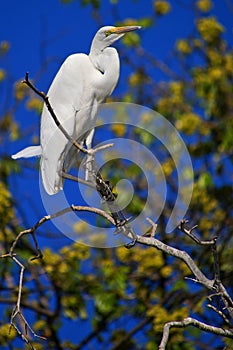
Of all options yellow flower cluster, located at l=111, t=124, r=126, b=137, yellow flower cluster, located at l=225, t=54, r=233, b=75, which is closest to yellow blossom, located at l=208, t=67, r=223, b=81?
yellow flower cluster, located at l=225, t=54, r=233, b=75

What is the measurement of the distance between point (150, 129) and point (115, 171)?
1.65 feet

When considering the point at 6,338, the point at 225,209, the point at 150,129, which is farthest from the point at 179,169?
the point at 6,338

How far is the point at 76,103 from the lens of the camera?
265 cm

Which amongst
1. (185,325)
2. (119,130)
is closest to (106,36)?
(185,325)

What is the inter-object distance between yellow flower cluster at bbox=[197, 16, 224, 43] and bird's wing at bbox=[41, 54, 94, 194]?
5.71 feet

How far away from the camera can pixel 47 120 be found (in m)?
2.69

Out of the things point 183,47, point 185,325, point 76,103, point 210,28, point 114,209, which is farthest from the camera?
point 183,47

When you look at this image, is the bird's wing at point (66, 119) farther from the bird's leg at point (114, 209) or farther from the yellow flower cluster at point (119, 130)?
the yellow flower cluster at point (119, 130)

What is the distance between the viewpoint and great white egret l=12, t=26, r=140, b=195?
2.54 m

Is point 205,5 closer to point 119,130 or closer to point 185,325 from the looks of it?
point 119,130

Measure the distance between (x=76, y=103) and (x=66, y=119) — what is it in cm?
6

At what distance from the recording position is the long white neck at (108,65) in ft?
8.25

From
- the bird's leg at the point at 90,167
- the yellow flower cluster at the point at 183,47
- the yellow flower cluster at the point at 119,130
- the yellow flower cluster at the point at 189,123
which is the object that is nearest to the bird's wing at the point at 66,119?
the bird's leg at the point at 90,167

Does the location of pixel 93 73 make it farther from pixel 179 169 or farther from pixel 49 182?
pixel 179 169
